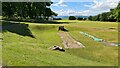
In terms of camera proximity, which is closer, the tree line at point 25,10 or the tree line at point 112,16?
the tree line at point 25,10

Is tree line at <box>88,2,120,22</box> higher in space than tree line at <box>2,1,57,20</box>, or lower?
lower

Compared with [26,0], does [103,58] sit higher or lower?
lower

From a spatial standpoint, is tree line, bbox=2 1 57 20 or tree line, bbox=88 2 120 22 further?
tree line, bbox=88 2 120 22

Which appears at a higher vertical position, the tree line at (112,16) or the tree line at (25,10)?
the tree line at (25,10)

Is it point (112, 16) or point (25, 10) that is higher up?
point (25, 10)

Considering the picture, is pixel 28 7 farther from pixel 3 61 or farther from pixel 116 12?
pixel 3 61

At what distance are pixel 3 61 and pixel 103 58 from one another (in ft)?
40.2

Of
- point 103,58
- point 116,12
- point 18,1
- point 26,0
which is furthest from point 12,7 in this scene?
point 103,58

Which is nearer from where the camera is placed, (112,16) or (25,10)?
(25,10)

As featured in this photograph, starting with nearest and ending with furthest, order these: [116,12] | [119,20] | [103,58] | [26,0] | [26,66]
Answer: [26,66] < [103,58] < [26,0] < [116,12] < [119,20]

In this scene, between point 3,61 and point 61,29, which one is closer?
point 3,61

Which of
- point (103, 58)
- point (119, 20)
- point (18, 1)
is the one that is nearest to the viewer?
point (103, 58)

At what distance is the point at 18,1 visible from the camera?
265ft

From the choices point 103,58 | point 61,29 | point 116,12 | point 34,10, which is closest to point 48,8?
point 34,10
